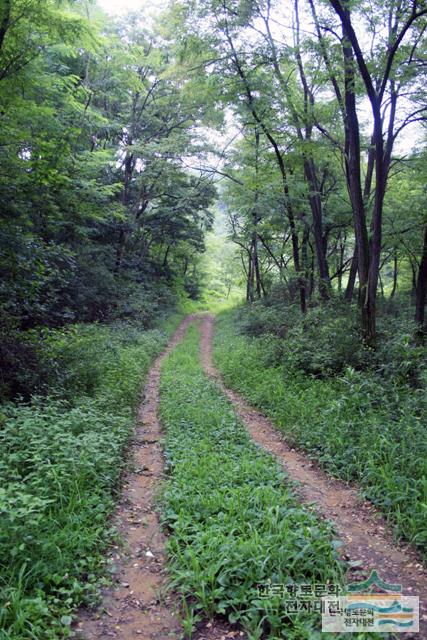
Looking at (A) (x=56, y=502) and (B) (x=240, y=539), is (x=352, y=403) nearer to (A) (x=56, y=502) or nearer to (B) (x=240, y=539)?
(B) (x=240, y=539)

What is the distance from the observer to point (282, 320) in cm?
1586

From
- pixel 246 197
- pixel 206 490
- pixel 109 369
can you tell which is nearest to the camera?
pixel 206 490

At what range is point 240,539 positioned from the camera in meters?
3.48

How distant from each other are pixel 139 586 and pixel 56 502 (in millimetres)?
1205

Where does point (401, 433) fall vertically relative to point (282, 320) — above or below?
below

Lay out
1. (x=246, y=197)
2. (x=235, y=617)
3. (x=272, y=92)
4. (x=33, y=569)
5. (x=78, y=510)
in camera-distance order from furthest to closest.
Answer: (x=246, y=197), (x=272, y=92), (x=78, y=510), (x=33, y=569), (x=235, y=617)

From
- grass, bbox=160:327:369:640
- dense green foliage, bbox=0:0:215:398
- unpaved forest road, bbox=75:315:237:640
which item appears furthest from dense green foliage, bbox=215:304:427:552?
dense green foliage, bbox=0:0:215:398

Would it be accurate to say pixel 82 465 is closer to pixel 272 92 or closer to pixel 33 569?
pixel 33 569

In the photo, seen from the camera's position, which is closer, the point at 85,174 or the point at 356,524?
the point at 356,524

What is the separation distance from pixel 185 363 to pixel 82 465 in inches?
351

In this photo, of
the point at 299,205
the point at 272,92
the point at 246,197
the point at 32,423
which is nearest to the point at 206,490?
the point at 32,423

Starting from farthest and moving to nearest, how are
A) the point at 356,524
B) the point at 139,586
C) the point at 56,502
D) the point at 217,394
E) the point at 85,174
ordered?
1. the point at 85,174
2. the point at 217,394
3. the point at 356,524
4. the point at 56,502
5. the point at 139,586

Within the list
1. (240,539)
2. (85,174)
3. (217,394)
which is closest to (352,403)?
(217,394)

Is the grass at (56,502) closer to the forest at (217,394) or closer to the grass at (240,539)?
the forest at (217,394)
